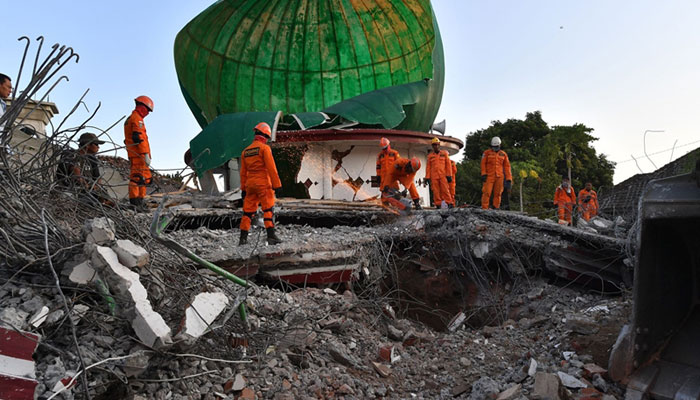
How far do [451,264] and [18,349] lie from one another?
478 cm

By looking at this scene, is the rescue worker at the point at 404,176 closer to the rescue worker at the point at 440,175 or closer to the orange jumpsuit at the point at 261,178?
the rescue worker at the point at 440,175

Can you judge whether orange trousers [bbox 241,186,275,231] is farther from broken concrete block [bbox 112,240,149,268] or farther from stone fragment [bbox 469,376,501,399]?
stone fragment [bbox 469,376,501,399]

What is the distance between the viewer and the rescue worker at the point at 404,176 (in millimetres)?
8297

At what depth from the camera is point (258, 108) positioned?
11992 mm

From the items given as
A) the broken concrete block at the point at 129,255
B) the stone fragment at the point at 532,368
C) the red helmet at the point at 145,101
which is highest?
the red helmet at the point at 145,101

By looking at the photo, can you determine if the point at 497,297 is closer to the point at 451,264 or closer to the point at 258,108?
the point at 451,264

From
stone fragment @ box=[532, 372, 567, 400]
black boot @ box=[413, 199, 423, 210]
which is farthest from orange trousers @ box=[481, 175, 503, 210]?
stone fragment @ box=[532, 372, 567, 400]

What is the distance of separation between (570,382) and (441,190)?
274 inches

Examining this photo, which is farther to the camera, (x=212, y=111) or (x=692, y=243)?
(x=212, y=111)

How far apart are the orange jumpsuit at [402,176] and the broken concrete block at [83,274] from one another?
239 inches

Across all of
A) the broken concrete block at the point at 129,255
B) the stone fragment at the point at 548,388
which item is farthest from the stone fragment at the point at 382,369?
the broken concrete block at the point at 129,255

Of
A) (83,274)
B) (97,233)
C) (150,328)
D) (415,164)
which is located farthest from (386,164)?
(150,328)

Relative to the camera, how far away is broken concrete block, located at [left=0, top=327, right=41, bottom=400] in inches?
84.5

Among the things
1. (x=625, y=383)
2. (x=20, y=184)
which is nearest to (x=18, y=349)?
(x=20, y=184)
